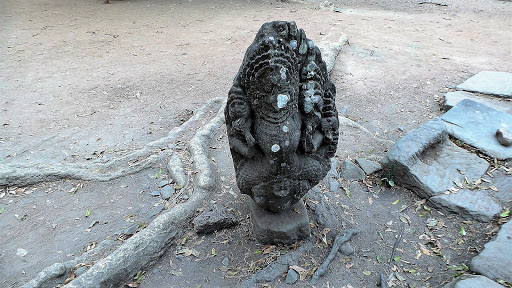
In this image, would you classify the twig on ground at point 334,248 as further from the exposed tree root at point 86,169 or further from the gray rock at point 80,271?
the exposed tree root at point 86,169

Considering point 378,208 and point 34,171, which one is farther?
point 34,171

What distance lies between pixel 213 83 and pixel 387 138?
3.22 m

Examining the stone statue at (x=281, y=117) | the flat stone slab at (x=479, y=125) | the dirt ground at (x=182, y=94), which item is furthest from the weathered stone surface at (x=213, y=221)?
the flat stone slab at (x=479, y=125)

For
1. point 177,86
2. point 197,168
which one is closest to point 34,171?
point 197,168

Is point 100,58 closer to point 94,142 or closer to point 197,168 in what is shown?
point 94,142

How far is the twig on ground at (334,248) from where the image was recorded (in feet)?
9.93

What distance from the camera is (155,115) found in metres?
5.76

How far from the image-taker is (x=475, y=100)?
5.68 meters

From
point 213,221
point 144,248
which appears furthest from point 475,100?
point 144,248

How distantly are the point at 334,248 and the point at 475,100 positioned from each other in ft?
12.9

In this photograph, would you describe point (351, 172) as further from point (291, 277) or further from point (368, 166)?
point (291, 277)

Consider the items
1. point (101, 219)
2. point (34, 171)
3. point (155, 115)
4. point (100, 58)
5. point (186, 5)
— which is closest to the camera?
point (101, 219)

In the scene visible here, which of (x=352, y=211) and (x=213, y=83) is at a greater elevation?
(x=213, y=83)

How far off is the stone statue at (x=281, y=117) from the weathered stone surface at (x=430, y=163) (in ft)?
4.82
